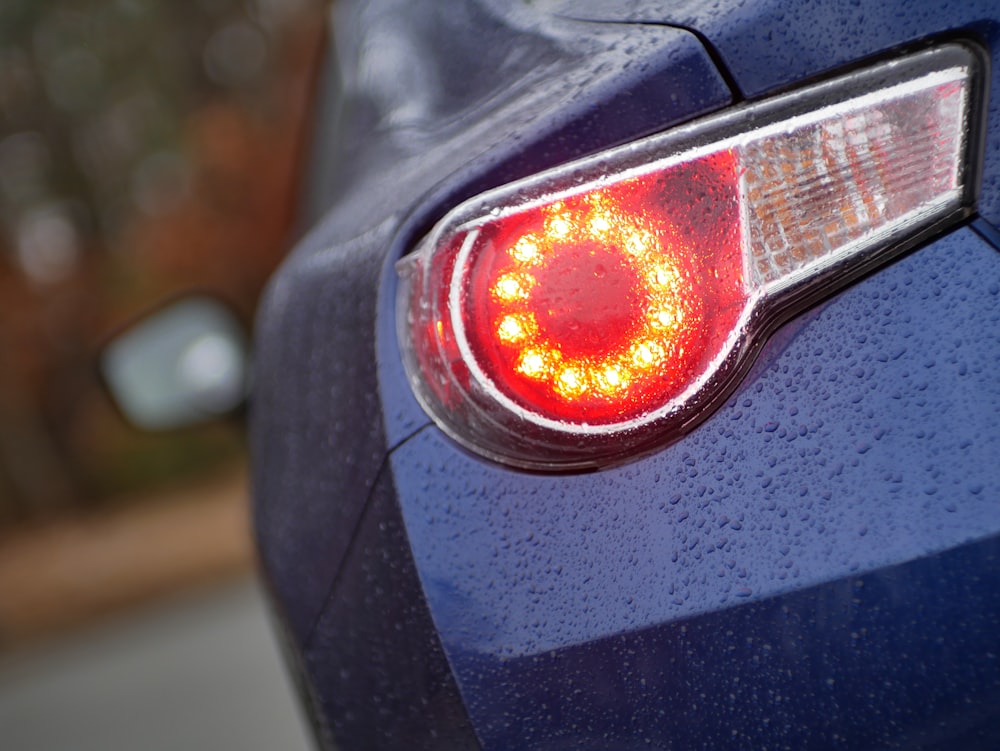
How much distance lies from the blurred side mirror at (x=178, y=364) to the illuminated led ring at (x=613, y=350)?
143cm

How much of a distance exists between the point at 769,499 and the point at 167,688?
18.9 feet

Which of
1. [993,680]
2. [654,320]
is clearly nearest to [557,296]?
[654,320]

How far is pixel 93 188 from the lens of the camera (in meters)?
17.5

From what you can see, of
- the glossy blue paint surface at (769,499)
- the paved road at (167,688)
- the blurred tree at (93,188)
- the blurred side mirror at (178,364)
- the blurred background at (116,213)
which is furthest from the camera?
the blurred tree at (93,188)

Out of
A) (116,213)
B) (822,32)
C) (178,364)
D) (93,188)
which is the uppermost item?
(93,188)

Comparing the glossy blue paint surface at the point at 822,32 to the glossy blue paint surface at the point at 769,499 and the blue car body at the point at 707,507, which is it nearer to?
the blue car body at the point at 707,507

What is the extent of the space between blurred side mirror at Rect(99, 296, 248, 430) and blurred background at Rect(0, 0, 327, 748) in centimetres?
1128

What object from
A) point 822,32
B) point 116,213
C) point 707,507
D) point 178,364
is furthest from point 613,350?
point 116,213

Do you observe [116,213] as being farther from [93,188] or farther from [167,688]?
[167,688]

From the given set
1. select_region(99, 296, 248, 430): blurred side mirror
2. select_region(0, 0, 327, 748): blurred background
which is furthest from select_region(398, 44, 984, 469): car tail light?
select_region(0, 0, 327, 748): blurred background

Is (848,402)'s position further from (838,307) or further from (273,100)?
(273,100)

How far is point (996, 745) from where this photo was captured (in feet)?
2.67

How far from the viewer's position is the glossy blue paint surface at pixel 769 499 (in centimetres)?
80

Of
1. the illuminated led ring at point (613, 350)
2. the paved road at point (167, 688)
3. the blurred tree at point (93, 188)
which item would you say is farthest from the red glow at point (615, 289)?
the blurred tree at point (93, 188)
